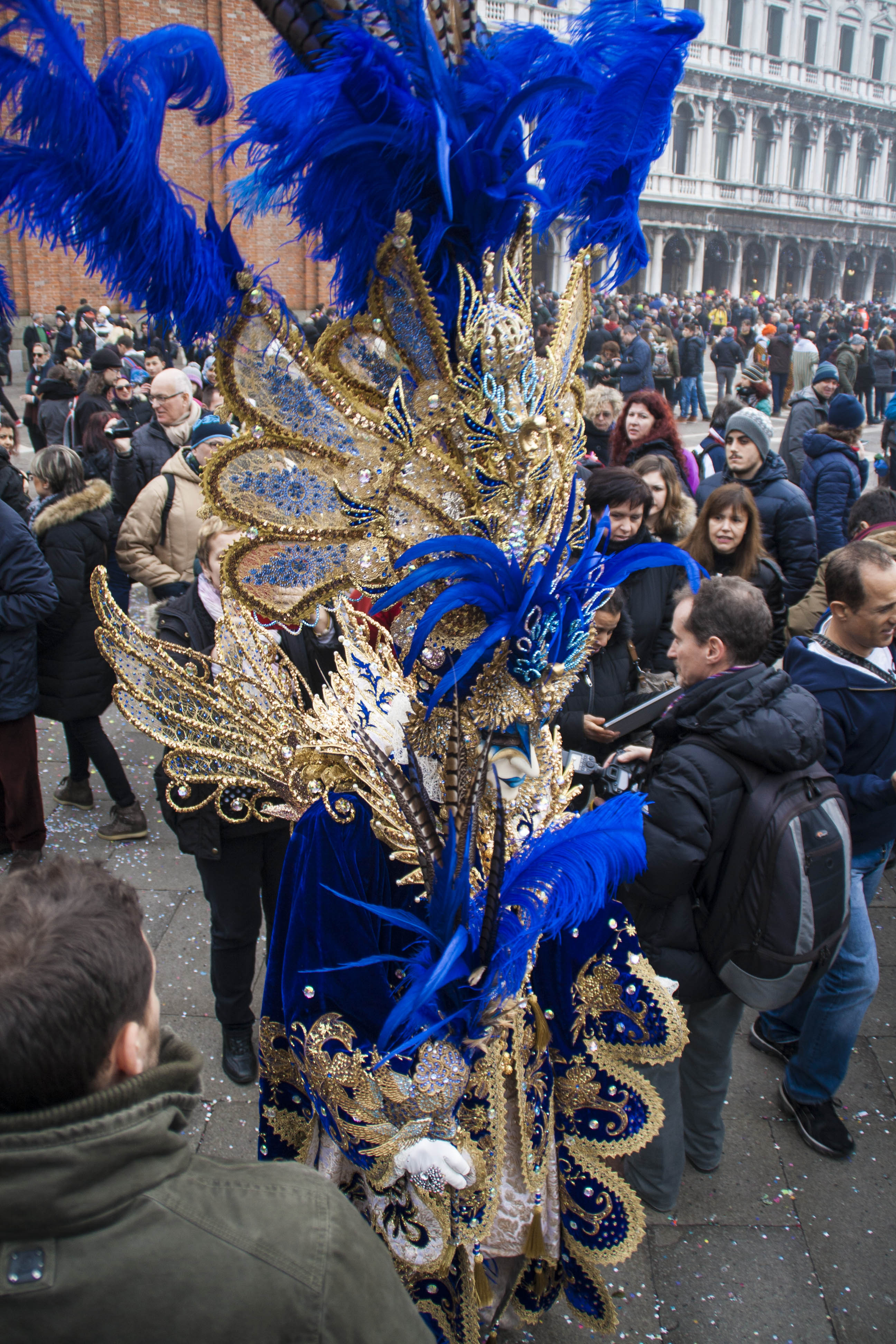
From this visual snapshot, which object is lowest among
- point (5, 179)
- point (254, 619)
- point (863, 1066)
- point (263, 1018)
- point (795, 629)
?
point (863, 1066)

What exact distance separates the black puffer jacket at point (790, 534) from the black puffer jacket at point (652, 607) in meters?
0.91

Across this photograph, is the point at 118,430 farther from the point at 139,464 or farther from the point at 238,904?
the point at 238,904

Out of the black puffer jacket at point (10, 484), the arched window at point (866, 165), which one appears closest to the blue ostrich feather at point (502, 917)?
the black puffer jacket at point (10, 484)

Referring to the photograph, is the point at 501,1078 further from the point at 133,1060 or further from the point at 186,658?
the point at 186,658

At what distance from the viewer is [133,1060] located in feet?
3.44

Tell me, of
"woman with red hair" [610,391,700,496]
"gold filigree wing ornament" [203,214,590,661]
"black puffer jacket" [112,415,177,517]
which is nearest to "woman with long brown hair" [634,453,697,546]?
"woman with red hair" [610,391,700,496]

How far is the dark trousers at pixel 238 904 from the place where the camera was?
2.84 m

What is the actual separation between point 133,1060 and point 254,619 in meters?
1.28

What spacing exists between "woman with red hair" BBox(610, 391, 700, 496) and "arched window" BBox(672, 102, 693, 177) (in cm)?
4241

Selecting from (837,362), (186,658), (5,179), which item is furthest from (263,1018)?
(837,362)

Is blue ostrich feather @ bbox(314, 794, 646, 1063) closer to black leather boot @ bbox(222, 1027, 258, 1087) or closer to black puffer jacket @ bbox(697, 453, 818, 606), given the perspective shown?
black leather boot @ bbox(222, 1027, 258, 1087)

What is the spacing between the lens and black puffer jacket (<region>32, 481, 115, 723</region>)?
4.07 meters

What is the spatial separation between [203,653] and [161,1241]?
6.34 ft

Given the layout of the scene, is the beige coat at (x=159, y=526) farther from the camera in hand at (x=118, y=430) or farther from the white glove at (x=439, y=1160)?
the white glove at (x=439, y=1160)
